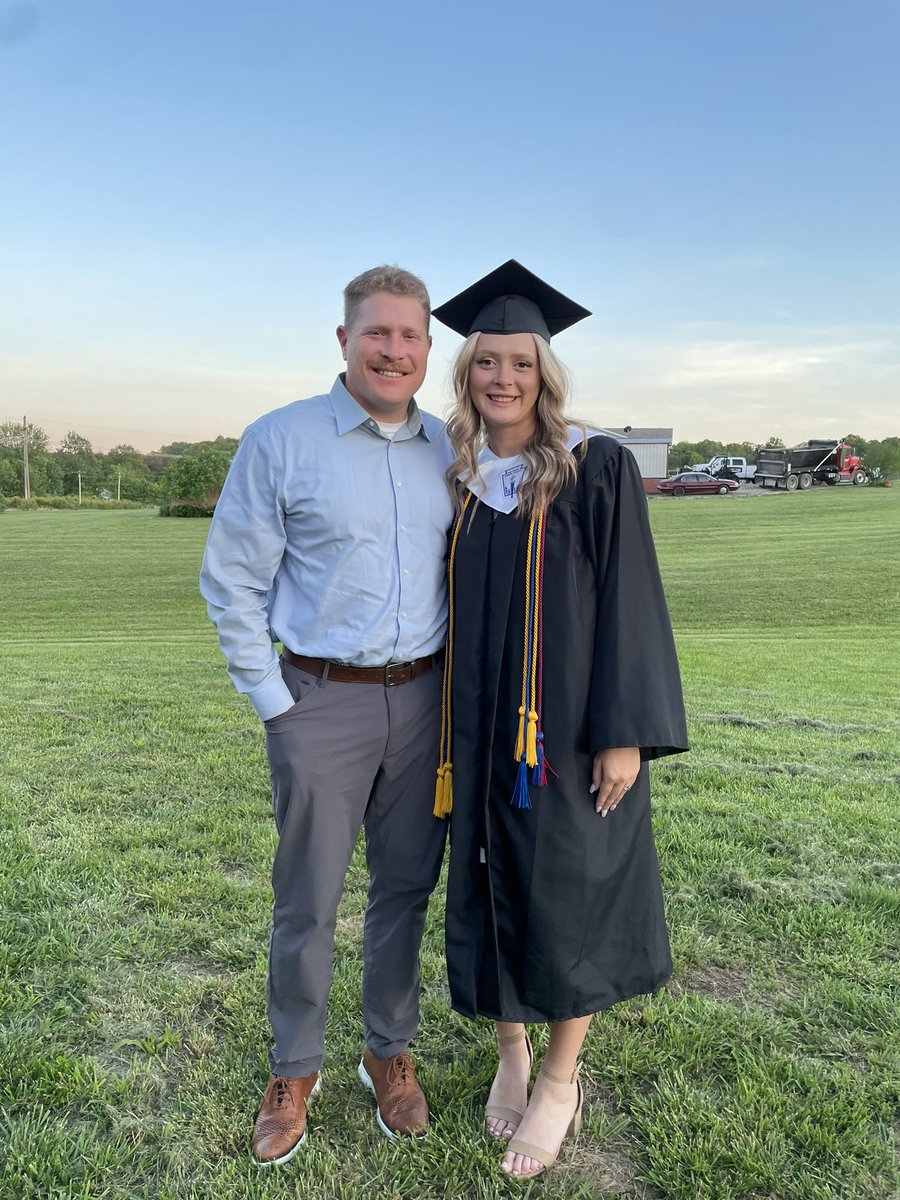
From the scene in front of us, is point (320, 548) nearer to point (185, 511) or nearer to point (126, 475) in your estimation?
point (185, 511)

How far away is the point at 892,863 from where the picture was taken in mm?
3682

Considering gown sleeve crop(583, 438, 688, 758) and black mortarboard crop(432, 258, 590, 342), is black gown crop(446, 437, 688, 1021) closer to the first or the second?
gown sleeve crop(583, 438, 688, 758)

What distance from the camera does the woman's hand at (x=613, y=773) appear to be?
2150 millimetres

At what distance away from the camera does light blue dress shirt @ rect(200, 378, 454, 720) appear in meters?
2.26

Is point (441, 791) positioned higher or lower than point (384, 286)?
lower

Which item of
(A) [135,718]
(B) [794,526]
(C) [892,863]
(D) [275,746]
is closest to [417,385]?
(D) [275,746]

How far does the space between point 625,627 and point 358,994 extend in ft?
5.28

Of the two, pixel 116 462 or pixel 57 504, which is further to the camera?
pixel 116 462

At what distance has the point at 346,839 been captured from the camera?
7.73 feet

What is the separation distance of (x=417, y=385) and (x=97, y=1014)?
2.16 m

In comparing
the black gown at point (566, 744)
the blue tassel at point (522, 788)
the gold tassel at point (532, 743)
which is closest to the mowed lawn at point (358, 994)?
the black gown at point (566, 744)

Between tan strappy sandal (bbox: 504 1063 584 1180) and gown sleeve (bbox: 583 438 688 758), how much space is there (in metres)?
0.92

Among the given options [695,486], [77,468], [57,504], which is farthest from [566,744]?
[77,468]

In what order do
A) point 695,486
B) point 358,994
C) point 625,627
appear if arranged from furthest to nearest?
point 695,486 → point 358,994 → point 625,627
